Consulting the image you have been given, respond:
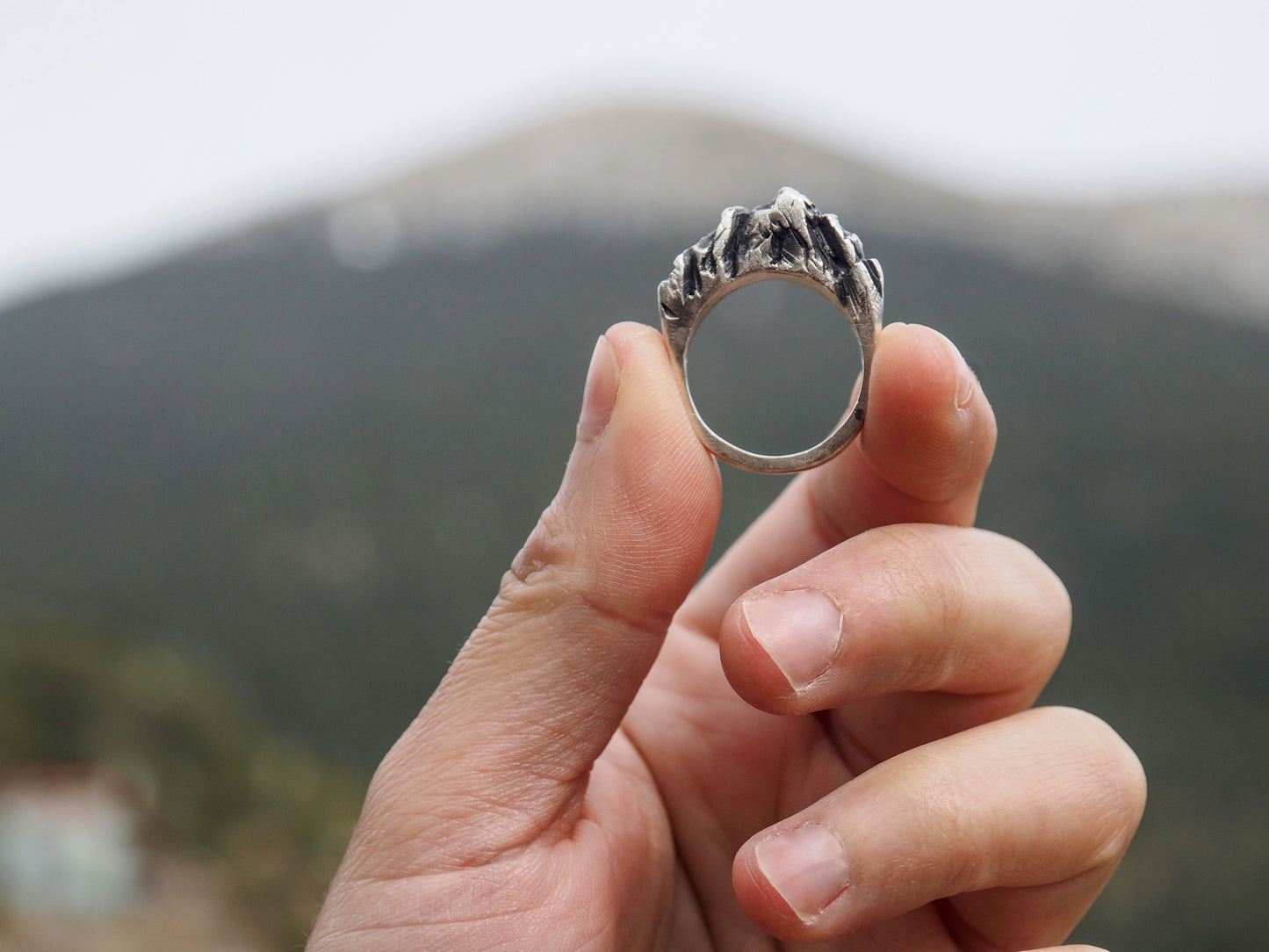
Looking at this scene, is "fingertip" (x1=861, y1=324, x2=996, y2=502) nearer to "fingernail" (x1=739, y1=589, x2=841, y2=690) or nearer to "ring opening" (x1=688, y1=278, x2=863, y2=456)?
"fingernail" (x1=739, y1=589, x2=841, y2=690)

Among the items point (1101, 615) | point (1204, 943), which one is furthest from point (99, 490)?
point (1204, 943)

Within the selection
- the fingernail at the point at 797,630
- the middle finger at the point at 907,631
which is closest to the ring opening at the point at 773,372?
the middle finger at the point at 907,631

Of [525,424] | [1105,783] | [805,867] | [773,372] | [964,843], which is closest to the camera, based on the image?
[805,867]

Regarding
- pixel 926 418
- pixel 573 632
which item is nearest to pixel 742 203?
pixel 926 418

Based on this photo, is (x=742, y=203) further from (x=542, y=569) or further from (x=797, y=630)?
(x=797, y=630)

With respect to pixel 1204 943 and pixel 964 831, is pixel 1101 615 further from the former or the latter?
pixel 964 831

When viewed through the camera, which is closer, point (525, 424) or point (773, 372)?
point (773, 372)

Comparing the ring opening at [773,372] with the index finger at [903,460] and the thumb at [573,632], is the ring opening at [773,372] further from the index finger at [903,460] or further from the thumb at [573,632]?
the thumb at [573,632]

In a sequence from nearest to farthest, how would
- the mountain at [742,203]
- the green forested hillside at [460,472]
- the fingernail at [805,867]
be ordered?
the fingernail at [805,867] → the green forested hillside at [460,472] → the mountain at [742,203]
